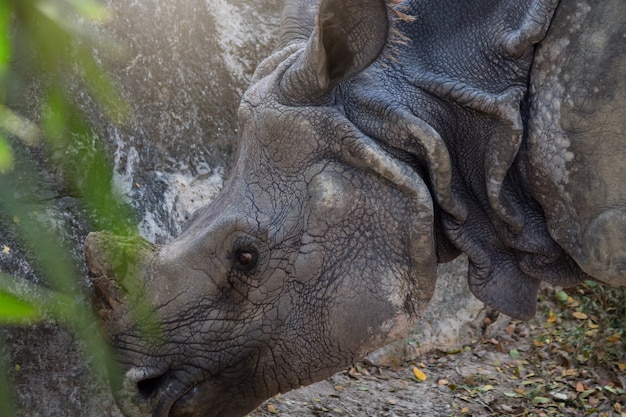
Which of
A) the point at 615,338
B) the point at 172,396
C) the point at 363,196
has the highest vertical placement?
the point at 363,196

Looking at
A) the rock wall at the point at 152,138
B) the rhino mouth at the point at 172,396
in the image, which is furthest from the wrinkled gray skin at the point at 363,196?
the rock wall at the point at 152,138

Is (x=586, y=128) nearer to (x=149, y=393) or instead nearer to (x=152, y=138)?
(x=149, y=393)

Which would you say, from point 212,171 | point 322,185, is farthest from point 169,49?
point 322,185

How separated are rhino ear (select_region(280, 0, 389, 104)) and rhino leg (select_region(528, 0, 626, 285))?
1.85ft

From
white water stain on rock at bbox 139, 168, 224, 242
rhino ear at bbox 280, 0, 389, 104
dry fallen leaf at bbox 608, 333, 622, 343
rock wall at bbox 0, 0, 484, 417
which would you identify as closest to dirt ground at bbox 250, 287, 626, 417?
dry fallen leaf at bbox 608, 333, 622, 343

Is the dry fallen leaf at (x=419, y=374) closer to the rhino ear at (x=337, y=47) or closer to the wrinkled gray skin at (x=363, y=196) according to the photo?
the wrinkled gray skin at (x=363, y=196)

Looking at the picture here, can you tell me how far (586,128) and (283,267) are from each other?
1082 millimetres

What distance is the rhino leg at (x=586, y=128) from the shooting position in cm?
289

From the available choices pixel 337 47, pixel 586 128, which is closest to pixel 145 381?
pixel 337 47

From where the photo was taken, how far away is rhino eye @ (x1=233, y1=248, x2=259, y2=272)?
3.12m

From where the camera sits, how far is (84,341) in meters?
3.93

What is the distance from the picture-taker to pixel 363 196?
10.3ft

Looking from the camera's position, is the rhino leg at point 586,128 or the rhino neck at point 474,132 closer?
the rhino leg at point 586,128

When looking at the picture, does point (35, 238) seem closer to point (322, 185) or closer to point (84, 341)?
point (322, 185)
